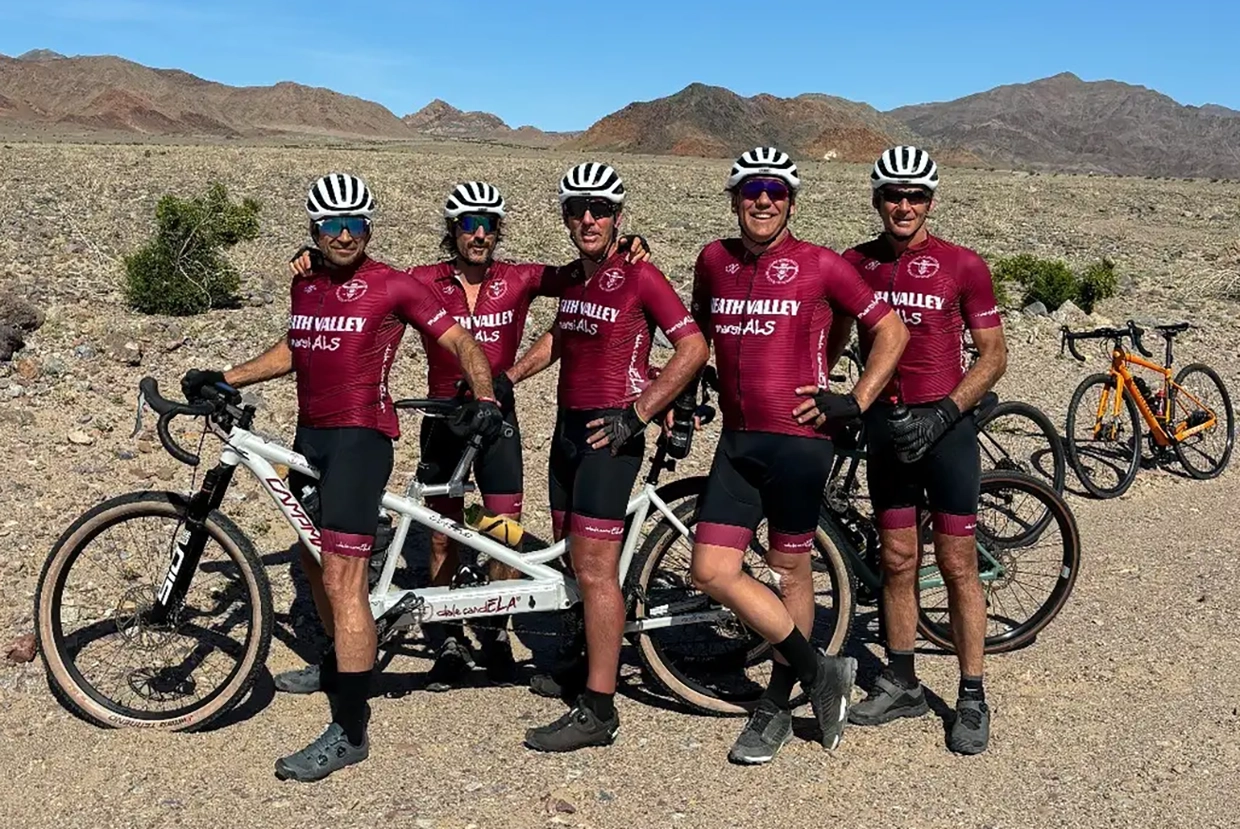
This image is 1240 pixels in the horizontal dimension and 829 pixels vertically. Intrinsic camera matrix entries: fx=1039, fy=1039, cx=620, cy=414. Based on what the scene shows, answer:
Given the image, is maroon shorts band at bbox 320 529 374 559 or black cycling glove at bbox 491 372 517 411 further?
black cycling glove at bbox 491 372 517 411

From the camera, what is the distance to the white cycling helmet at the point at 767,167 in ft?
14.5

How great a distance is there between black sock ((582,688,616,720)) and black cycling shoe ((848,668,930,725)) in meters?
1.19

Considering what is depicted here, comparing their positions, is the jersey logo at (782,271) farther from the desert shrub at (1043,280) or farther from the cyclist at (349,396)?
the desert shrub at (1043,280)

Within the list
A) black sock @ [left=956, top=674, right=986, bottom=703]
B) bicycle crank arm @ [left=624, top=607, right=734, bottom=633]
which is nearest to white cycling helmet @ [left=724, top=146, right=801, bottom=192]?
bicycle crank arm @ [left=624, top=607, right=734, bottom=633]

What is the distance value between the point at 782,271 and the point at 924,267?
82cm

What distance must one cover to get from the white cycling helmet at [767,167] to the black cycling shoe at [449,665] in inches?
107

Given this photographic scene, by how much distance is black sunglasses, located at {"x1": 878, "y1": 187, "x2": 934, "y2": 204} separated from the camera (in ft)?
15.7

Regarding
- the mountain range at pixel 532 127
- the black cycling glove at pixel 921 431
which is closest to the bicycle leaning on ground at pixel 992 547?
the black cycling glove at pixel 921 431

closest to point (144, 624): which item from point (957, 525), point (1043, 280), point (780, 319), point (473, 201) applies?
point (473, 201)

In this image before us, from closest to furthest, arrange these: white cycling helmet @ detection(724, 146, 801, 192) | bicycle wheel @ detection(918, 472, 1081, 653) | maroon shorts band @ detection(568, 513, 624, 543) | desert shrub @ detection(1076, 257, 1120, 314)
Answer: white cycling helmet @ detection(724, 146, 801, 192), maroon shorts band @ detection(568, 513, 624, 543), bicycle wheel @ detection(918, 472, 1081, 653), desert shrub @ detection(1076, 257, 1120, 314)

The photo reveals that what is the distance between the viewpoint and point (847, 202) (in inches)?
1092

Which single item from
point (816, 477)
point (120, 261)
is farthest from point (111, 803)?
point (120, 261)

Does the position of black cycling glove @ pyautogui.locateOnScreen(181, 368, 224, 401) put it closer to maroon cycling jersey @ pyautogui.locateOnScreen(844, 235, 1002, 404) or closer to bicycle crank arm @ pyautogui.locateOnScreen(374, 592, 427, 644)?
bicycle crank arm @ pyautogui.locateOnScreen(374, 592, 427, 644)

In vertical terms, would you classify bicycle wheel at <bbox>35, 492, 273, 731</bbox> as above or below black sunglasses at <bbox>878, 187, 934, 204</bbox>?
below
